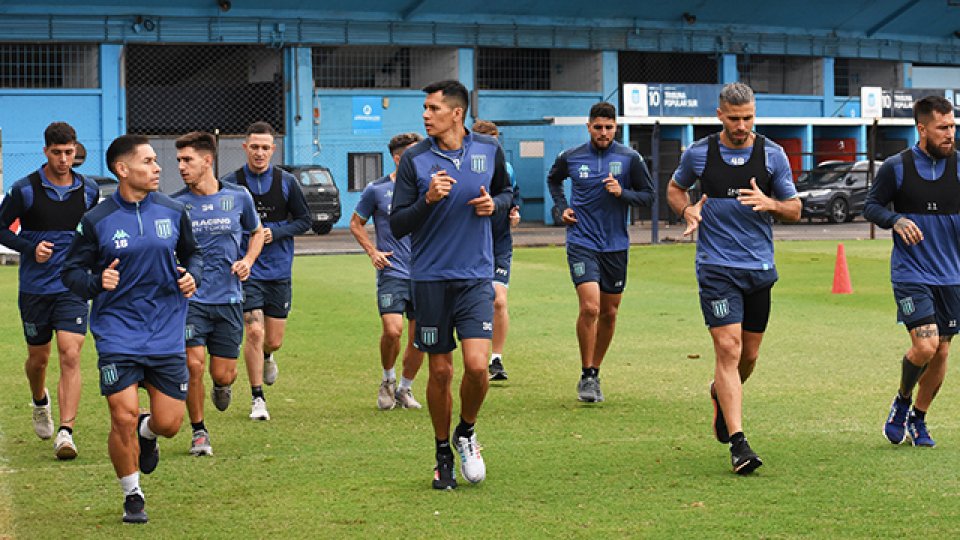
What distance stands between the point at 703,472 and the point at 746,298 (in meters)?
1.16

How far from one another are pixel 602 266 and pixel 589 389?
1057 mm

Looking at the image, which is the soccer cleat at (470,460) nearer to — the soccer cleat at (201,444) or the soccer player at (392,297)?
the soccer cleat at (201,444)

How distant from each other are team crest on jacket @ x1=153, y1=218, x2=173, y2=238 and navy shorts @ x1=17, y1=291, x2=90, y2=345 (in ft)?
7.38

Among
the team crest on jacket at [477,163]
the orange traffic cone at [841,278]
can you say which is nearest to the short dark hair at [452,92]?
the team crest on jacket at [477,163]

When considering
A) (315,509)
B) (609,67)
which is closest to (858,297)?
(315,509)

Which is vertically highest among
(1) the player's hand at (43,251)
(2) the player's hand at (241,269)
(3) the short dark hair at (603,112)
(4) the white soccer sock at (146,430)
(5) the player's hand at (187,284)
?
(3) the short dark hair at (603,112)

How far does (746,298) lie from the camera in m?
9.16

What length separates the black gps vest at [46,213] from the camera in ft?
32.6

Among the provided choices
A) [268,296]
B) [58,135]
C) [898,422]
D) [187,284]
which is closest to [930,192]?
[898,422]

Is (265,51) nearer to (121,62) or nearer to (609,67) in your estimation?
(121,62)

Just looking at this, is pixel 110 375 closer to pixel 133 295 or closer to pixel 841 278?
pixel 133 295

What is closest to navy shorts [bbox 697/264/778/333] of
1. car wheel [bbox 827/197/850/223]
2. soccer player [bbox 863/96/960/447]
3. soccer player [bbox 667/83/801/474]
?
soccer player [bbox 667/83/801/474]

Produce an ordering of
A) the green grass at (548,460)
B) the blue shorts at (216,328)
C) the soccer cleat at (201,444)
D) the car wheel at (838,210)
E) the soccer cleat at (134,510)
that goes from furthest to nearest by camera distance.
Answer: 1. the car wheel at (838,210)
2. the blue shorts at (216,328)
3. the soccer cleat at (201,444)
4. the soccer cleat at (134,510)
5. the green grass at (548,460)

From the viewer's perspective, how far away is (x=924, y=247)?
9.38 metres
